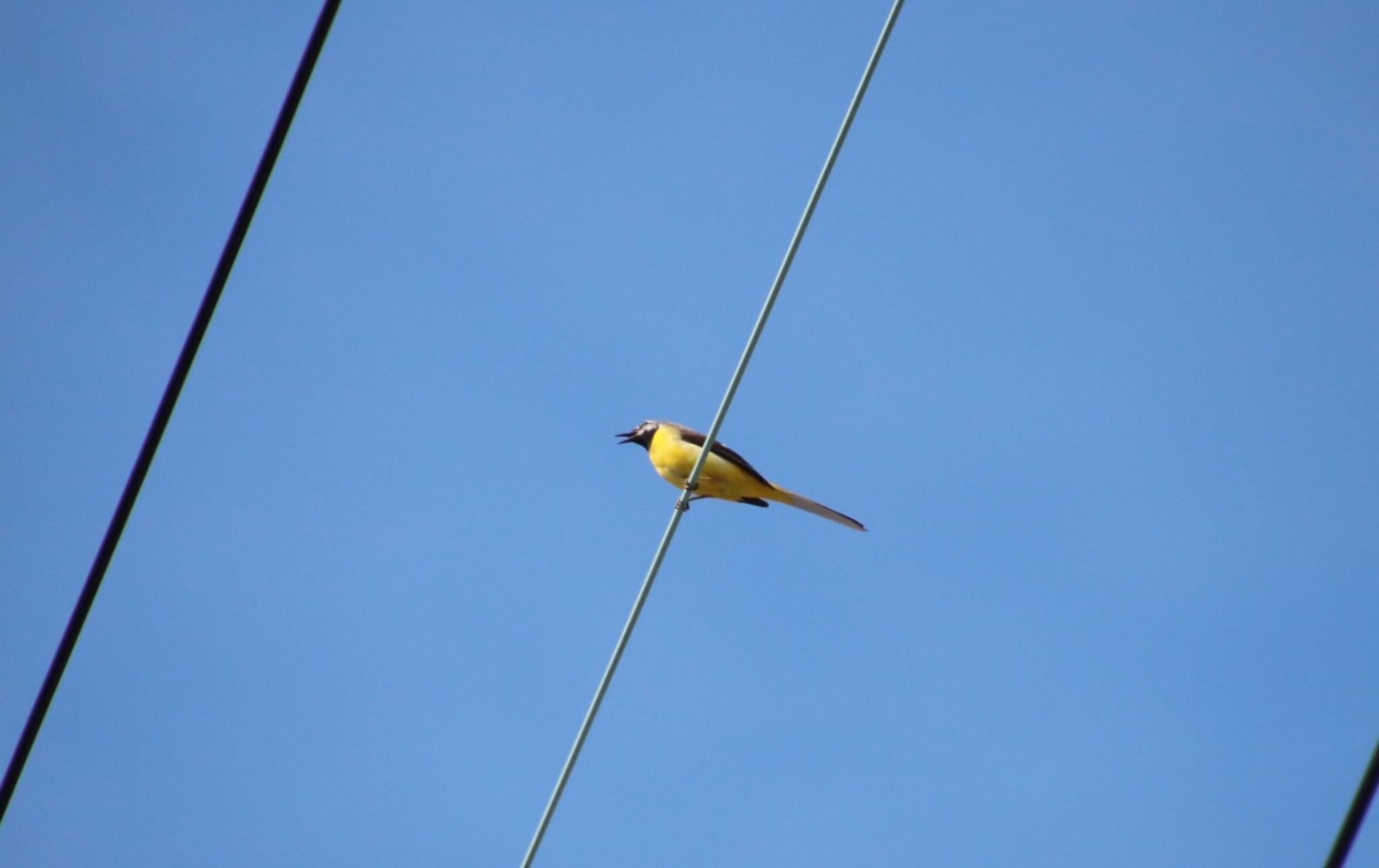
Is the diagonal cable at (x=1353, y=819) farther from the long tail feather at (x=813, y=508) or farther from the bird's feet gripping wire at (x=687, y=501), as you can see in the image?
the long tail feather at (x=813, y=508)

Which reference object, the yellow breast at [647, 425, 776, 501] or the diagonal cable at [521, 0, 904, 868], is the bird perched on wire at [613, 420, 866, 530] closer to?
the yellow breast at [647, 425, 776, 501]

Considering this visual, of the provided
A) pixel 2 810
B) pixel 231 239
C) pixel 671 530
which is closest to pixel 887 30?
pixel 671 530

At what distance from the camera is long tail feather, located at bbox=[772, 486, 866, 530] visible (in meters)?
8.12

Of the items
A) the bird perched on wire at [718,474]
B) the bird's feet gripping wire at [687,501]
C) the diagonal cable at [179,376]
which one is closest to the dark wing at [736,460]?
the bird perched on wire at [718,474]

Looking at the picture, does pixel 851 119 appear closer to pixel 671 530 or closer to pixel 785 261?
pixel 785 261

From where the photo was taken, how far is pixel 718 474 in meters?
8.20

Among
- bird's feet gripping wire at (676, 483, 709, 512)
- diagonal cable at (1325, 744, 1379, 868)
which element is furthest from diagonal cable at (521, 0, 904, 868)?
diagonal cable at (1325, 744, 1379, 868)

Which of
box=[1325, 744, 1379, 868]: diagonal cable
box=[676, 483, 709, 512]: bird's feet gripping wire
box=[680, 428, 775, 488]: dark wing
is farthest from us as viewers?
box=[680, 428, 775, 488]: dark wing

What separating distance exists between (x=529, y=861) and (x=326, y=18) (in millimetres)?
3016

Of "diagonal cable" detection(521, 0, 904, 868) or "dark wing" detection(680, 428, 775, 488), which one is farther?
"dark wing" detection(680, 428, 775, 488)

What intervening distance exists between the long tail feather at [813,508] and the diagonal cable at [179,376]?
5392 millimetres

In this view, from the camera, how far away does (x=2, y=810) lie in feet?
10.5

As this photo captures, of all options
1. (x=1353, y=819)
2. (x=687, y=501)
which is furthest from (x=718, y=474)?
(x=1353, y=819)

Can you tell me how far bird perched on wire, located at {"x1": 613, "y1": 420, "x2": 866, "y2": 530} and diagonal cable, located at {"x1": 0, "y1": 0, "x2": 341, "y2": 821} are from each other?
4.86m
